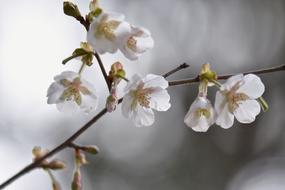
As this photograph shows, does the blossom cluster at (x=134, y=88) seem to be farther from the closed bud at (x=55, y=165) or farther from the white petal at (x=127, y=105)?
the closed bud at (x=55, y=165)

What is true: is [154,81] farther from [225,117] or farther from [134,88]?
[225,117]

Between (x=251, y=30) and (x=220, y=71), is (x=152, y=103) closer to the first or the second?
(x=220, y=71)

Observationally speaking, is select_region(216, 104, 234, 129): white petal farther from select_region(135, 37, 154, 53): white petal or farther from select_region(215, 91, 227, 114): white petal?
select_region(135, 37, 154, 53): white petal

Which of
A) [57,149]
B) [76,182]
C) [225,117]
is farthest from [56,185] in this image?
[225,117]

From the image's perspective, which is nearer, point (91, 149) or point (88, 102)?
point (91, 149)

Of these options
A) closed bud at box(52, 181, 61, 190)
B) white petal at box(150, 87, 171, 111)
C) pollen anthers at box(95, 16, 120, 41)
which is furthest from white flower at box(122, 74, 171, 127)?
closed bud at box(52, 181, 61, 190)

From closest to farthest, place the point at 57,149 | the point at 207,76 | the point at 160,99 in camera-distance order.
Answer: the point at 57,149
the point at 207,76
the point at 160,99
